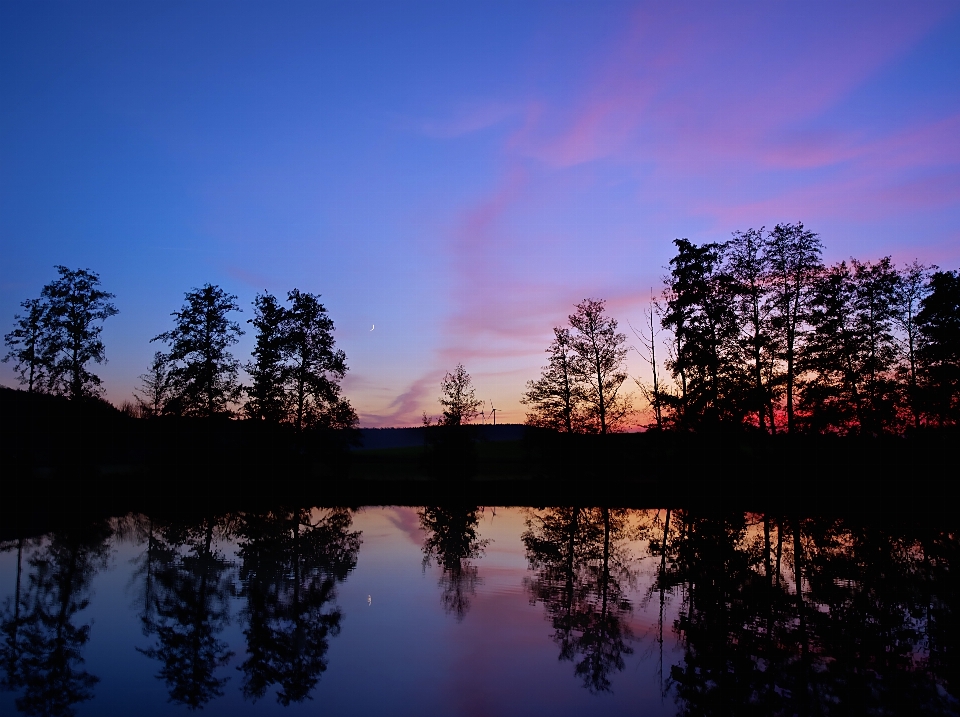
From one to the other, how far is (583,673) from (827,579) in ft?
25.1

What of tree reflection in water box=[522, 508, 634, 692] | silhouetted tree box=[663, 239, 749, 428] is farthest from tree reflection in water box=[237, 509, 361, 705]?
silhouetted tree box=[663, 239, 749, 428]

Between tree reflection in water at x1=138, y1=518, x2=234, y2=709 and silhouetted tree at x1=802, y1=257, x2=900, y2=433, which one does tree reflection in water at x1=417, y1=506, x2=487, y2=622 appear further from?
silhouetted tree at x1=802, y1=257, x2=900, y2=433

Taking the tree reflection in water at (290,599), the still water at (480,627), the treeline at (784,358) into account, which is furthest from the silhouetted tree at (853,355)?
the tree reflection in water at (290,599)

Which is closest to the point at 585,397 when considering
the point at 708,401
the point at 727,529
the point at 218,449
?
the point at 708,401

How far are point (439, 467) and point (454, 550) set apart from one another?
18.1 meters

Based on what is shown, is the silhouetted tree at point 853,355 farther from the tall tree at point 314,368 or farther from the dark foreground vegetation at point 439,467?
the tall tree at point 314,368

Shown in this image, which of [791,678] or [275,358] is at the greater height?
[275,358]

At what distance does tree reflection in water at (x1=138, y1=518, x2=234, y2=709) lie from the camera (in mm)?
7566

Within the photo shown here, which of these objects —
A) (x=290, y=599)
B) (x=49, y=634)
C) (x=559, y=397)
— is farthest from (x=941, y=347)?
(x=49, y=634)

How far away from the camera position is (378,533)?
21.2 metres

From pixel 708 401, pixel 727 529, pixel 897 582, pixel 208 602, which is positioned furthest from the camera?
pixel 708 401

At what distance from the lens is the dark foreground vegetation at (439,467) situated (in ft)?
98.3

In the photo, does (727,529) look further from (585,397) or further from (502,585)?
(585,397)

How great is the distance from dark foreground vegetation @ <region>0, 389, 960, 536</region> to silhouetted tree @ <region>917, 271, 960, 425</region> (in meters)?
3.75
